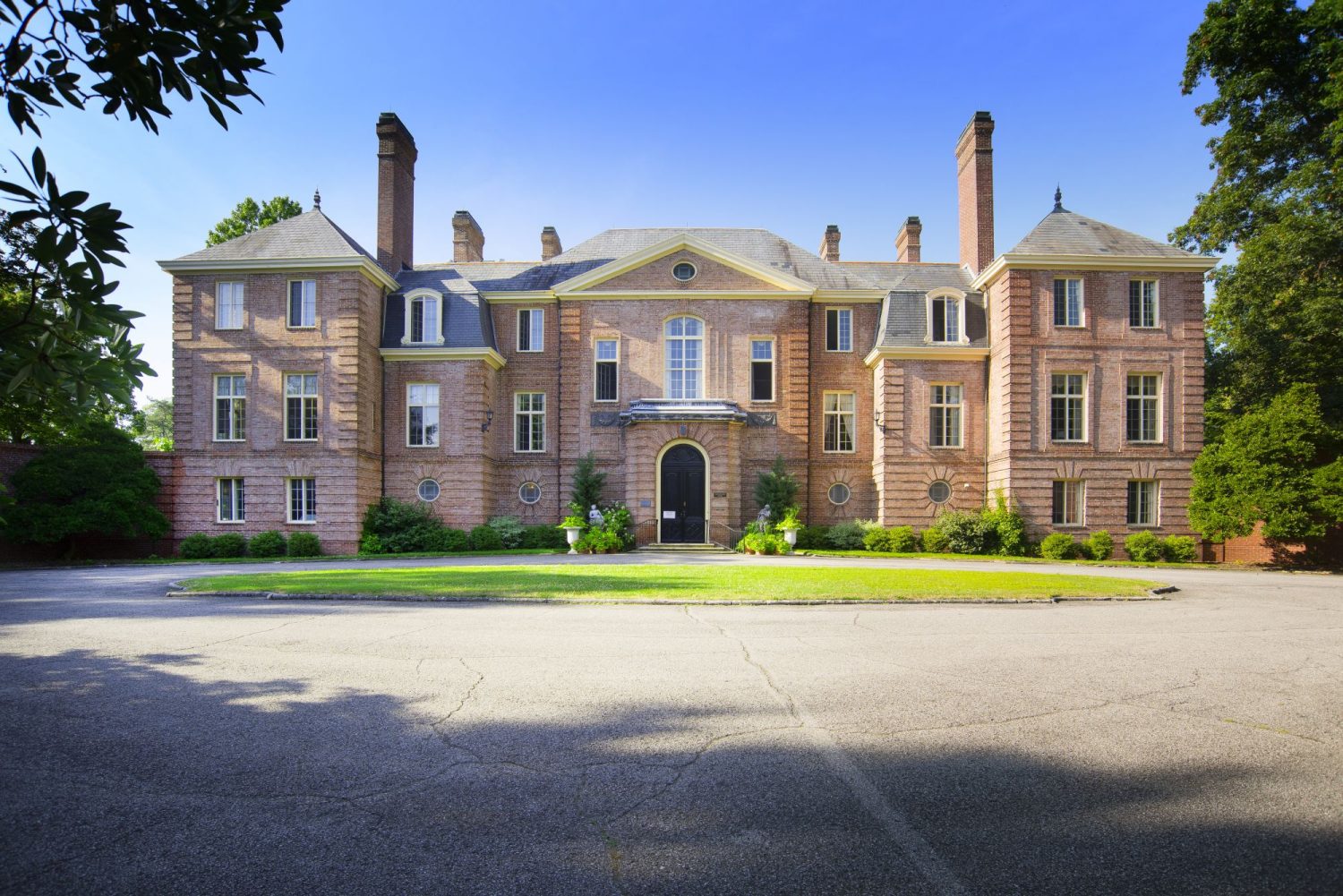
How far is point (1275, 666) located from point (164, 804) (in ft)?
32.9

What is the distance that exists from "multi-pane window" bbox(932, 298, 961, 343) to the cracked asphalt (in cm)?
2240

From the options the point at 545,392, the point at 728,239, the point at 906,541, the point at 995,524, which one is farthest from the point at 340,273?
the point at 995,524

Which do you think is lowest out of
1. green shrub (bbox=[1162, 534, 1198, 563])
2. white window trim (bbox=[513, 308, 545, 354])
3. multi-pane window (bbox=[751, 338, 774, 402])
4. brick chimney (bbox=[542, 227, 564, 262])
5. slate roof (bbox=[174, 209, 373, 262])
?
green shrub (bbox=[1162, 534, 1198, 563])

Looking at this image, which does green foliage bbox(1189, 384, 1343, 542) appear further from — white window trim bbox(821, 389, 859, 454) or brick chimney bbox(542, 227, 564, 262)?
brick chimney bbox(542, 227, 564, 262)

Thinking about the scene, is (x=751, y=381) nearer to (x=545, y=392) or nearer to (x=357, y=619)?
(x=545, y=392)

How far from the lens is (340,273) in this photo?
1131 inches

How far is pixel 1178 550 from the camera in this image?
26.7 metres

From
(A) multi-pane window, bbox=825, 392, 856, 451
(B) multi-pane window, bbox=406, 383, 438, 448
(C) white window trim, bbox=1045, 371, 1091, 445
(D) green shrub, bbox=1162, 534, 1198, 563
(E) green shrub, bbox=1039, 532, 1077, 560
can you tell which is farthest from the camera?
(A) multi-pane window, bbox=825, 392, 856, 451

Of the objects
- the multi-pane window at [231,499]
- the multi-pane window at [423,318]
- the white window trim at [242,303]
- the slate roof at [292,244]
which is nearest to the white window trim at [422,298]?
the multi-pane window at [423,318]

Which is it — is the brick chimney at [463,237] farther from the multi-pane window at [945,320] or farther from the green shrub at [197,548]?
the multi-pane window at [945,320]

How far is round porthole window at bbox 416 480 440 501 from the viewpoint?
30.1 m

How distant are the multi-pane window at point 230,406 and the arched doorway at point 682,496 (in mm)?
16291

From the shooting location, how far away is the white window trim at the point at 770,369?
101ft

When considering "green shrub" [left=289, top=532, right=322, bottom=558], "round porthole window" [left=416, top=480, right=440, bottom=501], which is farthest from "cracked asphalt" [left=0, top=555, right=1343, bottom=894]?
"round porthole window" [left=416, top=480, right=440, bottom=501]
